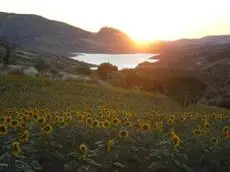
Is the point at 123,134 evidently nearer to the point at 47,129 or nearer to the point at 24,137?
the point at 47,129

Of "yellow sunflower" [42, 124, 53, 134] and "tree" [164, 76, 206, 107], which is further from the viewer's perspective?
"tree" [164, 76, 206, 107]

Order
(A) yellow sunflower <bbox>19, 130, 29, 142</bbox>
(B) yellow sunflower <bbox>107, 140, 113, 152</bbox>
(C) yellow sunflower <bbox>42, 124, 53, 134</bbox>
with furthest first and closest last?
(C) yellow sunflower <bbox>42, 124, 53, 134</bbox>
(A) yellow sunflower <bbox>19, 130, 29, 142</bbox>
(B) yellow sunflower <bbox>107, 140, 113, 152</bbox>

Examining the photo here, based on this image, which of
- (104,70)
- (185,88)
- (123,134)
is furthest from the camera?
(104,70)

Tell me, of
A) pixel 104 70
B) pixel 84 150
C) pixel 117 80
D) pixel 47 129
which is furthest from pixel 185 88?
pixel 104 70

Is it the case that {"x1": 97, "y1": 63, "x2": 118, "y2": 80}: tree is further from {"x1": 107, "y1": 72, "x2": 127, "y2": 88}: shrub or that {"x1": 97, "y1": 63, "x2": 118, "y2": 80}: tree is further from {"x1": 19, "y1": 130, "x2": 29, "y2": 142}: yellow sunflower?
{"x1": 19, "y1": 130, "x2": 29, "y2": 142}: yellow sunflower

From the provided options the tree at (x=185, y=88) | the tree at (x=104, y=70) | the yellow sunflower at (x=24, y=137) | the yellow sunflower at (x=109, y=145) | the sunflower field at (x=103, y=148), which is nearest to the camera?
the sunflower field at (x=103, y=148)

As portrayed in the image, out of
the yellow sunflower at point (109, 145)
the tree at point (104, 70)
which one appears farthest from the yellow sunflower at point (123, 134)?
A: the tree at point (104, 70)

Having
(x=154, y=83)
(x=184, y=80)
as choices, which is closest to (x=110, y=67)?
(x=154, y=83)

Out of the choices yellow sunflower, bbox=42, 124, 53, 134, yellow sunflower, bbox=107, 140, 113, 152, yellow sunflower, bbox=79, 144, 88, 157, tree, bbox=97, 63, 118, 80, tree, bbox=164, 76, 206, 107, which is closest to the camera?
yellow sunflower, bbox=79, 144, 88, 157

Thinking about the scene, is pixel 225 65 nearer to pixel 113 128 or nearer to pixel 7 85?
pixel 7 85

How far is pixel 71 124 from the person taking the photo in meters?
10.5

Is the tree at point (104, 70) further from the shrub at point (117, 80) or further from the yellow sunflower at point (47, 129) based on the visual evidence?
the yellow sunflower at point (47, 129)

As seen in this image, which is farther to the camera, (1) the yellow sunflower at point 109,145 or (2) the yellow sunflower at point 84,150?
(1) the yellow sunflower at point 109,145

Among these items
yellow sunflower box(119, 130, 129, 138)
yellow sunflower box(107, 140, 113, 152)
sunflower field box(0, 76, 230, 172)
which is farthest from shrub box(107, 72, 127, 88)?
yellow sunflower box(107, 140, 113, 152)
